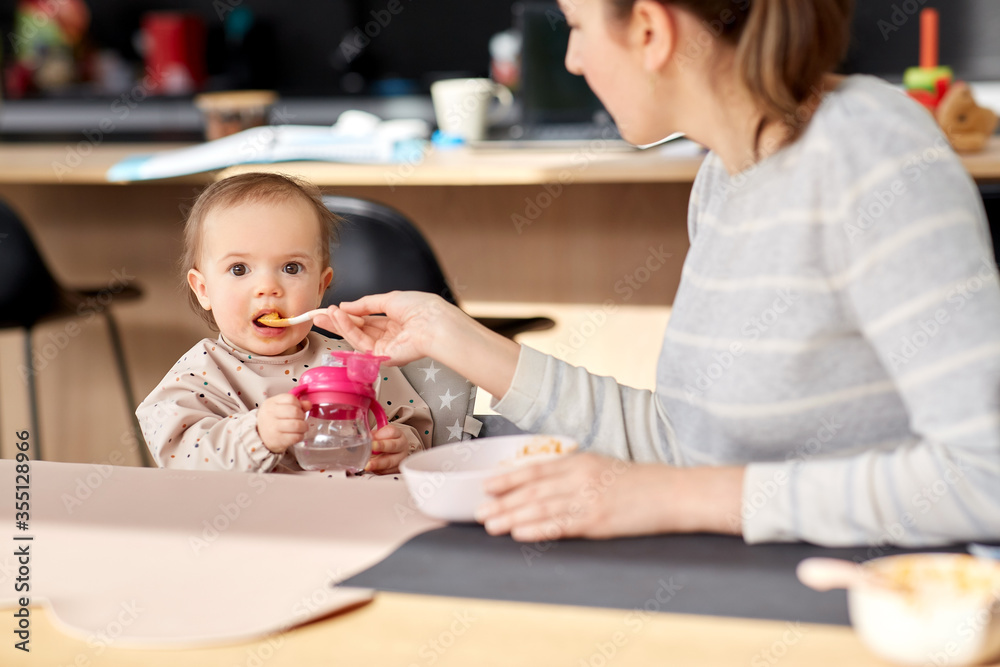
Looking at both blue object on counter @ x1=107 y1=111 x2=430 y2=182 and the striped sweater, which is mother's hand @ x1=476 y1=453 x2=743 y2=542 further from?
blue object on counter @ x1=107 y1=111 x2=430 y2=182

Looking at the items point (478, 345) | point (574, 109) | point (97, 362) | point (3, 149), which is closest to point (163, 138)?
point (3, 149)

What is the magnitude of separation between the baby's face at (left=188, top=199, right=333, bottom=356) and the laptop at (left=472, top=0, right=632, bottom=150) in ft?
3.73

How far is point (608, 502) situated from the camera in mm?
777

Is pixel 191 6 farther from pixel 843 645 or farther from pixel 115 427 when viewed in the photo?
pixel 843 645

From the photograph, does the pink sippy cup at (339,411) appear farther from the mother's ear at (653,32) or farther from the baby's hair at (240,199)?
the mother's ear at (653,32)

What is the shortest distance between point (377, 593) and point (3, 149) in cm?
236

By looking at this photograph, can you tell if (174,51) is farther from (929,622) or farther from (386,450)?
(929,622)

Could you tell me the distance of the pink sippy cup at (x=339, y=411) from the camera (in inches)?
40.1

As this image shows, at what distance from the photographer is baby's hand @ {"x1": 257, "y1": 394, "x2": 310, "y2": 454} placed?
103 centimetres

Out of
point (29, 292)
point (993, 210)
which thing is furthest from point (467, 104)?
point (993, 210)

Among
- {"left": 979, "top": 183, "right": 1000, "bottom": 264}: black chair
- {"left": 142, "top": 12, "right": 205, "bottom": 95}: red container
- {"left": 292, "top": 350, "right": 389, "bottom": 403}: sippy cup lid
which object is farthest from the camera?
A: {"left": 142, "top": 12, "right": 205, "bottom": 95}: red container

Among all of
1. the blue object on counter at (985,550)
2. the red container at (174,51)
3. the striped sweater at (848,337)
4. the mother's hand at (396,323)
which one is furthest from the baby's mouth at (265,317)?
the red container at (174,51)

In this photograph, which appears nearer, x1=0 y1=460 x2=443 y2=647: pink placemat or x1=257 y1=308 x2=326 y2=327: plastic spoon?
x1=0 y1=460 x2=443 y2=647: pink placemat

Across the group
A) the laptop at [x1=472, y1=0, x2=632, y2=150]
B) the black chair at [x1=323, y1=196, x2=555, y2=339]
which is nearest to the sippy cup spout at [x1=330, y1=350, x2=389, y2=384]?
the black chair at [x1=323, y1=196, x2=555, y2=339]
